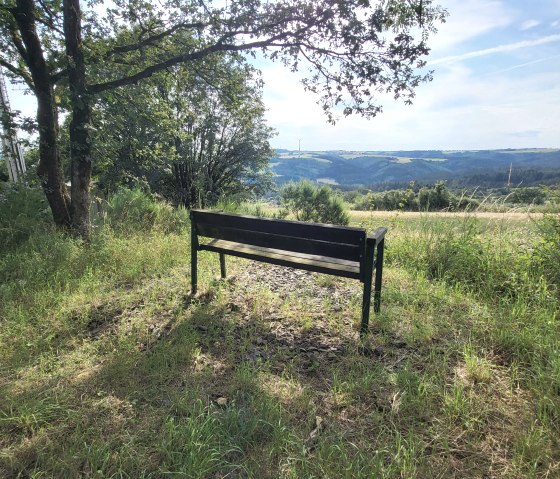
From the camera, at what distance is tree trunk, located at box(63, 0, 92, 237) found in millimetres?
4887

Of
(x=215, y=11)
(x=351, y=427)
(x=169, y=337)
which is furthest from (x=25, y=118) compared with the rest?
(x=351, y=427)

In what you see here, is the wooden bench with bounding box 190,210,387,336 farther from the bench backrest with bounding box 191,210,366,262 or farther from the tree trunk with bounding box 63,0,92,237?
the tree trunk with bounding box 63,0,92,237

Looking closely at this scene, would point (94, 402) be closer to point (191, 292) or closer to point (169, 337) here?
point (169, 337)

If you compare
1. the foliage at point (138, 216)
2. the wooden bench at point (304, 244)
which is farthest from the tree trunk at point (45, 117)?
the wooden bench at point (304, 244)

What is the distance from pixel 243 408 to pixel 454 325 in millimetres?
2207

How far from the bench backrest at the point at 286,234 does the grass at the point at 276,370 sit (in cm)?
80

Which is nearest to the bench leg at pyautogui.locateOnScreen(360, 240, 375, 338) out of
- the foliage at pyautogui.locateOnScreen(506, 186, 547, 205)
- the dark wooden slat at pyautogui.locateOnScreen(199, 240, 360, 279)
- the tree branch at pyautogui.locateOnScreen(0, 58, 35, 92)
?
the dark wooden slat at pyautogui.locateOnScreen(199, 240, 360, 279)

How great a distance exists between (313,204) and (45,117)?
30.3ft

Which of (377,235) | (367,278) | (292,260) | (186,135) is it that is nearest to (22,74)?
(186,135)

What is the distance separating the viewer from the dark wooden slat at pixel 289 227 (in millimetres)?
2863

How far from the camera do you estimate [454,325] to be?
3.09 meters

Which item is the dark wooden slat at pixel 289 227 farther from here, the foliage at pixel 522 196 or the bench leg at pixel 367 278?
the foliage at pixel 522 196

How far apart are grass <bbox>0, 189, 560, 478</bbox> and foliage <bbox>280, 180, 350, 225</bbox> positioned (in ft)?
25.5

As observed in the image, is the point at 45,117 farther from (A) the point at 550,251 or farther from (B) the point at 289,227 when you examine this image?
(A) the point at 550,251
